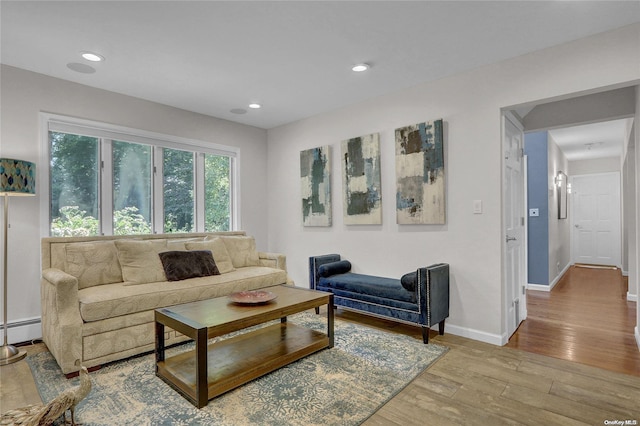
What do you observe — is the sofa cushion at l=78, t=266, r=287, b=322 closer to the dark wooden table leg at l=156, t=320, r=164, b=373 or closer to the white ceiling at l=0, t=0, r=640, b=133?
the dark wooden table leg at l=156, t=320, r=164, b=373

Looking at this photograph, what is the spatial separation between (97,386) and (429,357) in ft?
8.00

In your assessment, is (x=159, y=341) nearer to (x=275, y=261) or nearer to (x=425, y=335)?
(x=275, y=261)

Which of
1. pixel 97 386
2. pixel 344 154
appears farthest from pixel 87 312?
pixel 344 154

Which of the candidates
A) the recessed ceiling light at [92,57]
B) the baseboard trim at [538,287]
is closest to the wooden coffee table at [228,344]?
the recessed ceiling light at [92,57]

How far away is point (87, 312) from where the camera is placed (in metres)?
2.48

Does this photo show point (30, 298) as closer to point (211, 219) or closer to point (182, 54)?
point (211, 219)

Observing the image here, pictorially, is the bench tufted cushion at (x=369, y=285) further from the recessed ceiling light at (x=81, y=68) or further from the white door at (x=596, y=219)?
the white door at (x=596, y=219)

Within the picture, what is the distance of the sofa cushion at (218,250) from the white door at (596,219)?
8.01 m

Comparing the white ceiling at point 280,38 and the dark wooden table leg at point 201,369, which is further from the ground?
the white ceiling at point 280,38

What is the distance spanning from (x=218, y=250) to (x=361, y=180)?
1895 mm

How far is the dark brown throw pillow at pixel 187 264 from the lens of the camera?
3330 mm

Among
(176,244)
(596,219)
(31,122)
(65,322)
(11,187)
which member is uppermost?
(31,122)

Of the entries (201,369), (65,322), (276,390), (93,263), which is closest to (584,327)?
(276,390)

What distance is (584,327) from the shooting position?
3.43 metres
